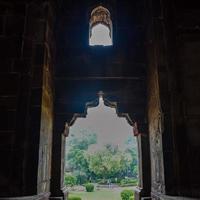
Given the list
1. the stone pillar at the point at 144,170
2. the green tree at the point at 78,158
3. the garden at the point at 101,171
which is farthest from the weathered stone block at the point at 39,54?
the green tree at the point at 78,158

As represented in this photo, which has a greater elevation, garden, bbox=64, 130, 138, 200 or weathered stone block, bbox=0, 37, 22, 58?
weathered stone block, bbox=0, 37, 22, 58

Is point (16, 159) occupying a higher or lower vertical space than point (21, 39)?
lower

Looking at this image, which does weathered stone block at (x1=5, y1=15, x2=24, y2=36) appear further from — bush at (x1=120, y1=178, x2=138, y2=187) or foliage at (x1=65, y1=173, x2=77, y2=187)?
bush at (x1=120, y1=178, x2=138, y2=187)

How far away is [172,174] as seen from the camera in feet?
12.7

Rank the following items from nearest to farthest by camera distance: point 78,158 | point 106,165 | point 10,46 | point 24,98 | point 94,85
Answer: point 24,98, point 10,46, point 94,85, point 106,165, point 78,158

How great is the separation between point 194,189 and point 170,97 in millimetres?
1383

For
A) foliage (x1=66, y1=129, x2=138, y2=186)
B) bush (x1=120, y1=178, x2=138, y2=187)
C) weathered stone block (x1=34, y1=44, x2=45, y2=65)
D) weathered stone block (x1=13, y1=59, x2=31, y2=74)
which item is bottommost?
bush (x1=120, y1=178, x2=138, y2=187)

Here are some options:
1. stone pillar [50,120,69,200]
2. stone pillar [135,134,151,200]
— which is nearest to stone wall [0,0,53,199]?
stone pillar [50,120,69,200]

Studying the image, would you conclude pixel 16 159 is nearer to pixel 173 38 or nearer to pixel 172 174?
pixel 172 174

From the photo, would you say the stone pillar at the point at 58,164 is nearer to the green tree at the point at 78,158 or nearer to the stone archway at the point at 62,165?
the stone archway at the point at 62,165

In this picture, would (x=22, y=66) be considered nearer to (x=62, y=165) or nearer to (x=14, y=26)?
(x=14, y=26)

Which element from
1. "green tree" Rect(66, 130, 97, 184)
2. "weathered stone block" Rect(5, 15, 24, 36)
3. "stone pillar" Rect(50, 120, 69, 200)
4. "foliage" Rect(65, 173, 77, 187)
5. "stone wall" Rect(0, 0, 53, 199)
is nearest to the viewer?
"stone wall" Rect(0, 0, 53, 199)

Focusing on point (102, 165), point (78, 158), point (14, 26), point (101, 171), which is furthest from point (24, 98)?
point (78, 158)

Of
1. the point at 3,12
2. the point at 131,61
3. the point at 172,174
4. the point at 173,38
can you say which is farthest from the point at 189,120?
the point at 3,12
